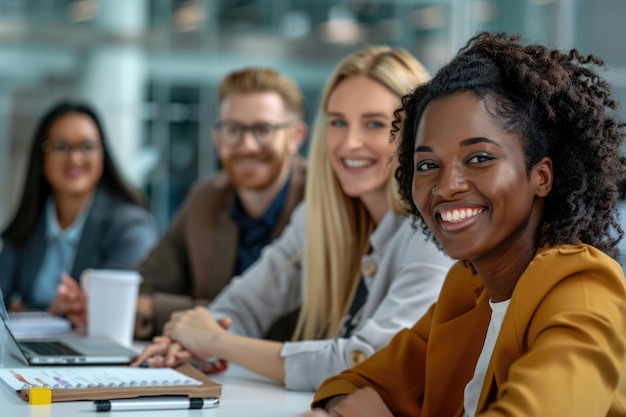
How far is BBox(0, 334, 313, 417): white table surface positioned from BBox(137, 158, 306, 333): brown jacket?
1121 millimetres

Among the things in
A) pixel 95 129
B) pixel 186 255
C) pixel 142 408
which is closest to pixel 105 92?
pixel 95 129

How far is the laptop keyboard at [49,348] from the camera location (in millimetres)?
2189

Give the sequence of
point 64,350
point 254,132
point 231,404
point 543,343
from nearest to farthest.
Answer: point 543,343 < point 231,404 < point 64,350 < point 254,132

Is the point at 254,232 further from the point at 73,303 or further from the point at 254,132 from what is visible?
the point at 73,303

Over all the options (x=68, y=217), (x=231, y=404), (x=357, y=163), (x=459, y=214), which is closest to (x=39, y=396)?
(x=231, y=404)

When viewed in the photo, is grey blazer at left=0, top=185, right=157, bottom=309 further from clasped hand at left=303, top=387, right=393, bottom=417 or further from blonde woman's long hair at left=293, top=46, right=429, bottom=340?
clasped hand at left=303, top=387, right=393, bottom=417

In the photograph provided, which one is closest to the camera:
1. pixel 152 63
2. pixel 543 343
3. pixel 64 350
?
pixel 543 343

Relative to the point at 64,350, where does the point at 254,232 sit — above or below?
above

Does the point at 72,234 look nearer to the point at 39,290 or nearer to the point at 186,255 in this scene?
the point at 39,290

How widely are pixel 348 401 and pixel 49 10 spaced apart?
902 centimetres

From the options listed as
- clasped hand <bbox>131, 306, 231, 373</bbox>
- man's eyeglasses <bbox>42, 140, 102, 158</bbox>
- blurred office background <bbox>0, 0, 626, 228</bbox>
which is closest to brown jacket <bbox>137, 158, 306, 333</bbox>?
man's eyeglasses <bbox>42, 140, 102, 158</bbox>

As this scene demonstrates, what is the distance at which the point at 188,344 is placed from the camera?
89.8 inches

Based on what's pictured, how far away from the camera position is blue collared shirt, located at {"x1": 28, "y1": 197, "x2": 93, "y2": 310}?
12.3 ft

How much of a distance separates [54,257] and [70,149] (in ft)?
1.50
